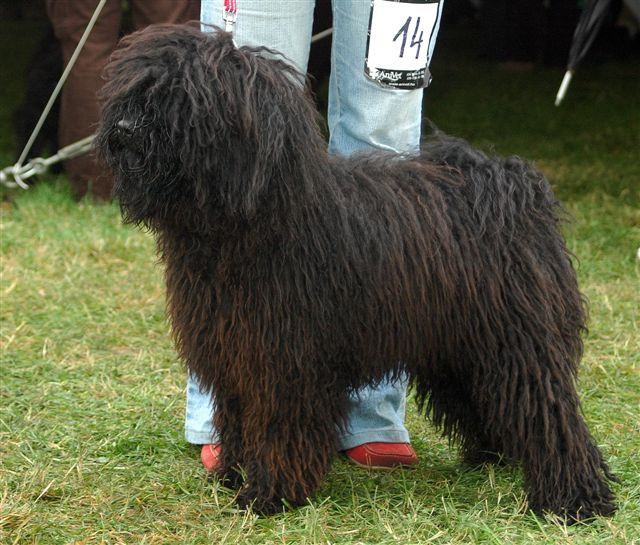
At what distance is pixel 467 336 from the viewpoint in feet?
8.64

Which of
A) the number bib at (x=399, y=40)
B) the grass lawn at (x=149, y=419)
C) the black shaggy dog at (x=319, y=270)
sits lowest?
the grass lawn at (x=149, y=419)

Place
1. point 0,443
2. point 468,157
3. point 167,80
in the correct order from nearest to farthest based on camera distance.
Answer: point 167,80 < point 468,157 < point 0,443

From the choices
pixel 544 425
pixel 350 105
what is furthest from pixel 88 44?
pixel 544 425

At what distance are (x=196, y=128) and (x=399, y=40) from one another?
2.40ft

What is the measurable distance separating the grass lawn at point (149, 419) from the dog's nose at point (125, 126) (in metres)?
0.81

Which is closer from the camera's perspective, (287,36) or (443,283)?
(443,283)

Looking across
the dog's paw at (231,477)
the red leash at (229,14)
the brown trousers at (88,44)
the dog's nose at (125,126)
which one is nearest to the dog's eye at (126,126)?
the dog's nose at (125,126)

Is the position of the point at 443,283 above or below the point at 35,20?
above

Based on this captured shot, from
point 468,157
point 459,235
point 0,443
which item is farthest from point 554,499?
point 0,443

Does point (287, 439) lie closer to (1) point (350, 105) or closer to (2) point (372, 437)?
(2) point (372, 437)

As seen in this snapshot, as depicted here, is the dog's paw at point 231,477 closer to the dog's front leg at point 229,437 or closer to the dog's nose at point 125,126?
the dog's front leg at point 229,437

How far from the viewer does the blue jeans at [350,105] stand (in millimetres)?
2746

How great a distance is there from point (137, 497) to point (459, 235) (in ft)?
3.71

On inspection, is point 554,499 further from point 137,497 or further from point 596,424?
point 137,497
